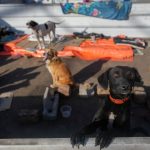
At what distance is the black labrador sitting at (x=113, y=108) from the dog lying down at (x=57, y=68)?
2960mm

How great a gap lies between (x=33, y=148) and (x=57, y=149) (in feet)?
1.06

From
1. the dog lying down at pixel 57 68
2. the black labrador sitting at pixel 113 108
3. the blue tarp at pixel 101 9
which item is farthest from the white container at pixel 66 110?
the blue tarp at pixel 101 9

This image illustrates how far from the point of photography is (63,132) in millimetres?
7262

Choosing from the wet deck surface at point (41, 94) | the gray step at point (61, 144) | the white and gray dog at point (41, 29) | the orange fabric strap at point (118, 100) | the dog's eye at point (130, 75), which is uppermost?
the dog's eye at point (130, 75)

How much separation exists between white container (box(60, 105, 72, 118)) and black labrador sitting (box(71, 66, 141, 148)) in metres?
2.37

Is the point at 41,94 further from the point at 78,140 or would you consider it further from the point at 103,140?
the point at 103,140

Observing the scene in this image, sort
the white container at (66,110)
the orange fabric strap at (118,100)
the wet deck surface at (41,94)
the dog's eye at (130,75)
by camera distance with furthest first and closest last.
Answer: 1. the white container at (66,110)
2. the wet deck surface at (41,94)
3. the orange fabric strap at (118,100)
4. the dog's eye at (130,75)

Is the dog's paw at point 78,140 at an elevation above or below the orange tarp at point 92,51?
above

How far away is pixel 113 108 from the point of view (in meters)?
5.08

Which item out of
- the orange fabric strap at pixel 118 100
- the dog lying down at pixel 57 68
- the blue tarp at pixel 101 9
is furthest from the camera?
the blue tarp at pixel 101 9

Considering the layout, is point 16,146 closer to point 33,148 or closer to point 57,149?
point 33,148

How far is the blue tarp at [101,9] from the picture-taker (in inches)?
452

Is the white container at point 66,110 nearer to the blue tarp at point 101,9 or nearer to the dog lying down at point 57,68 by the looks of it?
the dog lying down at point 57,68

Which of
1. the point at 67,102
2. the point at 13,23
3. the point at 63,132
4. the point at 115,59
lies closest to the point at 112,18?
the point at 115,59
